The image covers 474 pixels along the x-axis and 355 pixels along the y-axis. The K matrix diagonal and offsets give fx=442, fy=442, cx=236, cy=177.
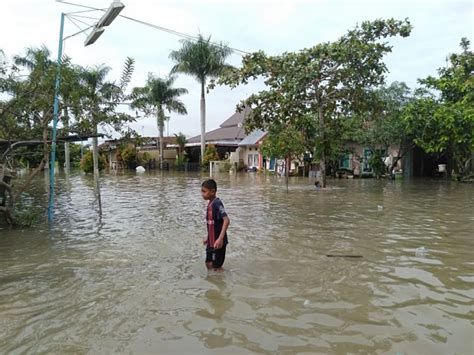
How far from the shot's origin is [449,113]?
23.2 metres

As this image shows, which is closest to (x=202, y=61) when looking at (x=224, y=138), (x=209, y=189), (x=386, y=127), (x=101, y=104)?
(x=224, y=138)

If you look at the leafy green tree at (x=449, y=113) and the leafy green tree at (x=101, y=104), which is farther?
the leafy green tree at (x=449, y=113)

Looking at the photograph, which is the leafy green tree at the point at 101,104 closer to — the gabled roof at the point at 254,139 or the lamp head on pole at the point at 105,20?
the lamp head on pole at the point at 105,20

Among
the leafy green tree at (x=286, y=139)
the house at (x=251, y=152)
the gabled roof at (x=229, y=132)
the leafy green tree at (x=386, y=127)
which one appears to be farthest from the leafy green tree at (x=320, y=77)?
the gabled roof at (x=229, y=132)

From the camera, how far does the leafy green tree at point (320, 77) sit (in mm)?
18484

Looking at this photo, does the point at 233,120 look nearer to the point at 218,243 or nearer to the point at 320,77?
the point at 320,77

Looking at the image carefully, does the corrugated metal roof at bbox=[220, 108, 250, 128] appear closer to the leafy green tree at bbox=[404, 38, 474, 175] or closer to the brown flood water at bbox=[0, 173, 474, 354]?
the leafy green tree at bbox=[404, 38, 474, 175]

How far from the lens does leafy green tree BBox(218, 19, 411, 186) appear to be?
1848cm

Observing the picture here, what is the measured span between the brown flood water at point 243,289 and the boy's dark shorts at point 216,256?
0.22 m

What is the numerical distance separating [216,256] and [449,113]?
68.5 feet

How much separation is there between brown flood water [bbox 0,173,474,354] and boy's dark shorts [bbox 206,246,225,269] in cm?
22

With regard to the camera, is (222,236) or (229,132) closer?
(222,236)

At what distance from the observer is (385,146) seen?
2848 cm

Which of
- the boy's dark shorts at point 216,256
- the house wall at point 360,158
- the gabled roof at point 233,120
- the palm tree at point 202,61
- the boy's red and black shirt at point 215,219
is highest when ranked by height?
the palm tree at point 202,61
